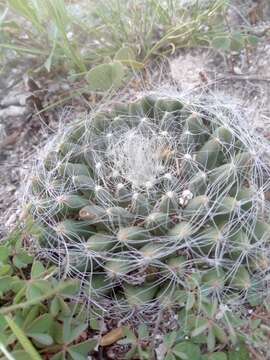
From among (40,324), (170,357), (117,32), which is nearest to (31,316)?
(40,324)

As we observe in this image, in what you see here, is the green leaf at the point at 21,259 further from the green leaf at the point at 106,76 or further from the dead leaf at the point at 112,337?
the green leaf at the point at 106,76

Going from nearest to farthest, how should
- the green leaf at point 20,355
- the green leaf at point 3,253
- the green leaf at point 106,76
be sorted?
the green leaf at point 20,355 < the green leaf at point 3,253 < the green leaf at point 106,76

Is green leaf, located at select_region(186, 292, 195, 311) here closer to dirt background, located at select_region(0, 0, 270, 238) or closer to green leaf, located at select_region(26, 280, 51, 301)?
green leaf, located at select_region(26, 280, 51, 301)

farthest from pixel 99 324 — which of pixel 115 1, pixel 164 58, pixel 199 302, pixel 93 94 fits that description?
pixel 115 1

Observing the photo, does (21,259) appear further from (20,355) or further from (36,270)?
(20,355)

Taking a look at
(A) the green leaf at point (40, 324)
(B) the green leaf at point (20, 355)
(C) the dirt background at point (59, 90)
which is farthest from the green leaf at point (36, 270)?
(C) the dirt background at point (59, 90)

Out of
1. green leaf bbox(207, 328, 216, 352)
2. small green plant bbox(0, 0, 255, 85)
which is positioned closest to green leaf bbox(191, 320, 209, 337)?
green leaf bbox(207, 328, 216, 352)
